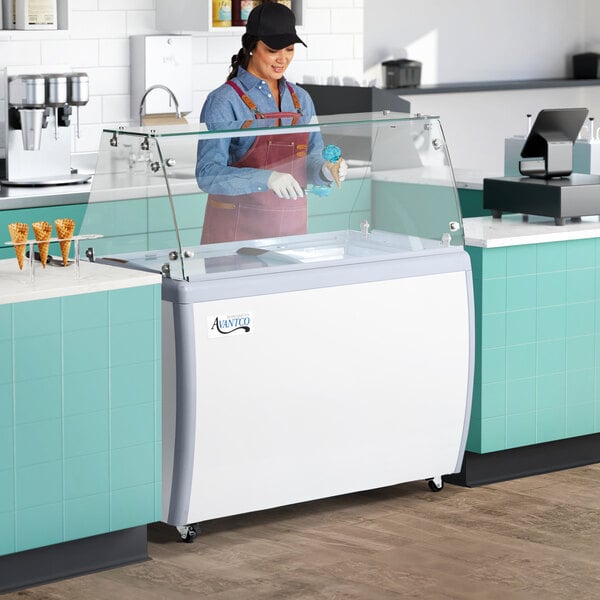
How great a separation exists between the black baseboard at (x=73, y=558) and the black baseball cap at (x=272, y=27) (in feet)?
4.95

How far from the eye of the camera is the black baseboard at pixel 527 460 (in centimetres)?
434

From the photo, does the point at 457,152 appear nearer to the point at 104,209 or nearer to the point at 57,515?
the point at 104,209

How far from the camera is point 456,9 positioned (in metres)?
8.23

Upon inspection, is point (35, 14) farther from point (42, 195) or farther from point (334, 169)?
point (334, 169)

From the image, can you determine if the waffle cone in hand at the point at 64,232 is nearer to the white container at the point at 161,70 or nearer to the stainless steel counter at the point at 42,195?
the stainless steel counter at the point at 42,195

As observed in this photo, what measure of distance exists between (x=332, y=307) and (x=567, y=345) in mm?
935

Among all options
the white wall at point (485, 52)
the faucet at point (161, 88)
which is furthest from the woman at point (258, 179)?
the white wall at point (485, 52)

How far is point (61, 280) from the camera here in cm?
345

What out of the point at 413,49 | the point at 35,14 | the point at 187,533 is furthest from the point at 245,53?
the point at 413,49

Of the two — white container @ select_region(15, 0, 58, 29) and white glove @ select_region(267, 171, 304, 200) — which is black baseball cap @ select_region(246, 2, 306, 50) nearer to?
white glove @ select_region(267, 171, 304, 200)

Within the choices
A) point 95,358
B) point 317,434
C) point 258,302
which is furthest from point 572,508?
point 95,358

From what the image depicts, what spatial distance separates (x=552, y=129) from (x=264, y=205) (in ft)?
3.95

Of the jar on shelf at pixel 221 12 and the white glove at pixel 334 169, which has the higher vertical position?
the jar on shelf at pixel 221 12

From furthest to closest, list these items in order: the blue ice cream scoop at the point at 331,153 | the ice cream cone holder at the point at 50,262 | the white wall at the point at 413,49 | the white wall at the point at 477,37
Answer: the white wall at the point at 477,37 < the white wall at the point at 413,49 < the blue ice cream scoop at the point at 331,153 < the ice cream cone holder at the point at 50,262
